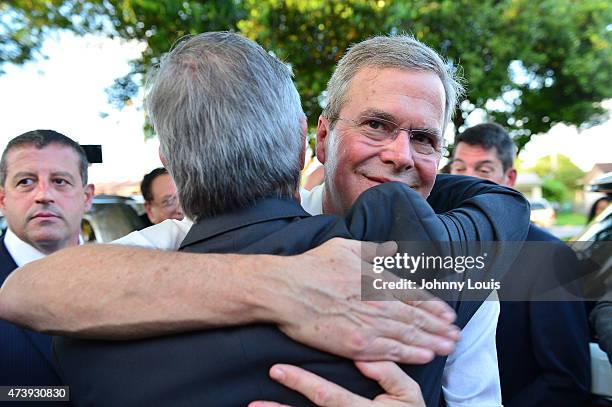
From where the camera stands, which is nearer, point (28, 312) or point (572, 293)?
point (28, 312)

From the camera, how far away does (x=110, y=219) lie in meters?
5.75

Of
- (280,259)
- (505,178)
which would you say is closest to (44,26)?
(505,178)

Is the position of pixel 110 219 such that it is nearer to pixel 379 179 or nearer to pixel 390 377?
pixel 379 179

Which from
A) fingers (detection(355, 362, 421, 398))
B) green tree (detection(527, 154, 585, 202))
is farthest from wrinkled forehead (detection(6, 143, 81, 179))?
green tree (detection(527, 154, 585, 202))

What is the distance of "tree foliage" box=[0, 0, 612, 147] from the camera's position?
680 cm

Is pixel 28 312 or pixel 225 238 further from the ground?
pixel 225 238

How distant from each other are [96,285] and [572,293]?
2.02 m

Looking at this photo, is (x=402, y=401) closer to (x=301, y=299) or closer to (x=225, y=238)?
(x=301, y=299)

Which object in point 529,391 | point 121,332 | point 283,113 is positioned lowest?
point 529,391

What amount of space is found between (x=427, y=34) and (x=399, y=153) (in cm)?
694

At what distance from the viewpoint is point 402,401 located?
3.99 feet

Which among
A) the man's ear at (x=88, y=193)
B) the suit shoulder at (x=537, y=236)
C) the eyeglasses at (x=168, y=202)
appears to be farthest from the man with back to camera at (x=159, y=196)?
the suit shoulder at (x=537, y=236)

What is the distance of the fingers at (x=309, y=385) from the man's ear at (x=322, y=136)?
1.04 metres

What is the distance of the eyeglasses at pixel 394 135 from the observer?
177cm
